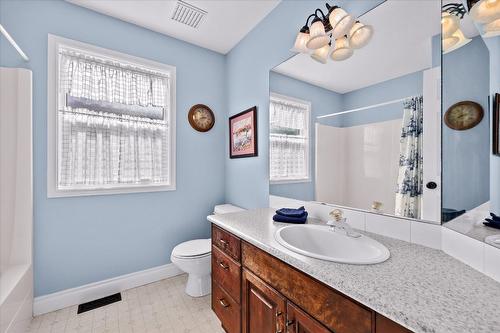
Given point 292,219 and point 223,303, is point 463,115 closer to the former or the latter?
point 292,219

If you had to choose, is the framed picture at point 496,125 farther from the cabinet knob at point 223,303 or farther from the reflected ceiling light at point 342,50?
the cabinet knob at point 223,303

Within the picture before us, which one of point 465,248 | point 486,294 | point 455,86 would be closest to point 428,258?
point 465,248

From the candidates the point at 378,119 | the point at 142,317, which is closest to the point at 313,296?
the point at 378,119

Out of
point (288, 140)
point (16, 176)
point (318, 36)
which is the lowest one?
point (16, 176)

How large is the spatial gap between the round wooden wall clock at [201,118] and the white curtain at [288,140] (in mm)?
953

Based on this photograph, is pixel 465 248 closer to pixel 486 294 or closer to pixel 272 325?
pixel 486 294

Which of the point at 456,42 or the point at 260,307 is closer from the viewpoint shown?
the point at 456,42

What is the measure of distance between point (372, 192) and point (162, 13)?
7.47 feet

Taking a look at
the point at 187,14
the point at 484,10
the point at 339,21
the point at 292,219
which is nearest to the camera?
the point at 484,10

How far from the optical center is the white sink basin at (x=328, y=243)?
930 millimetres

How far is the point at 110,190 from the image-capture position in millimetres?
2049

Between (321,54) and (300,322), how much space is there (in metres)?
1.51

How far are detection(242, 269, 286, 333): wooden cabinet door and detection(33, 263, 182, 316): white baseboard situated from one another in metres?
1.43

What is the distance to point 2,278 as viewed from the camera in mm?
1388
